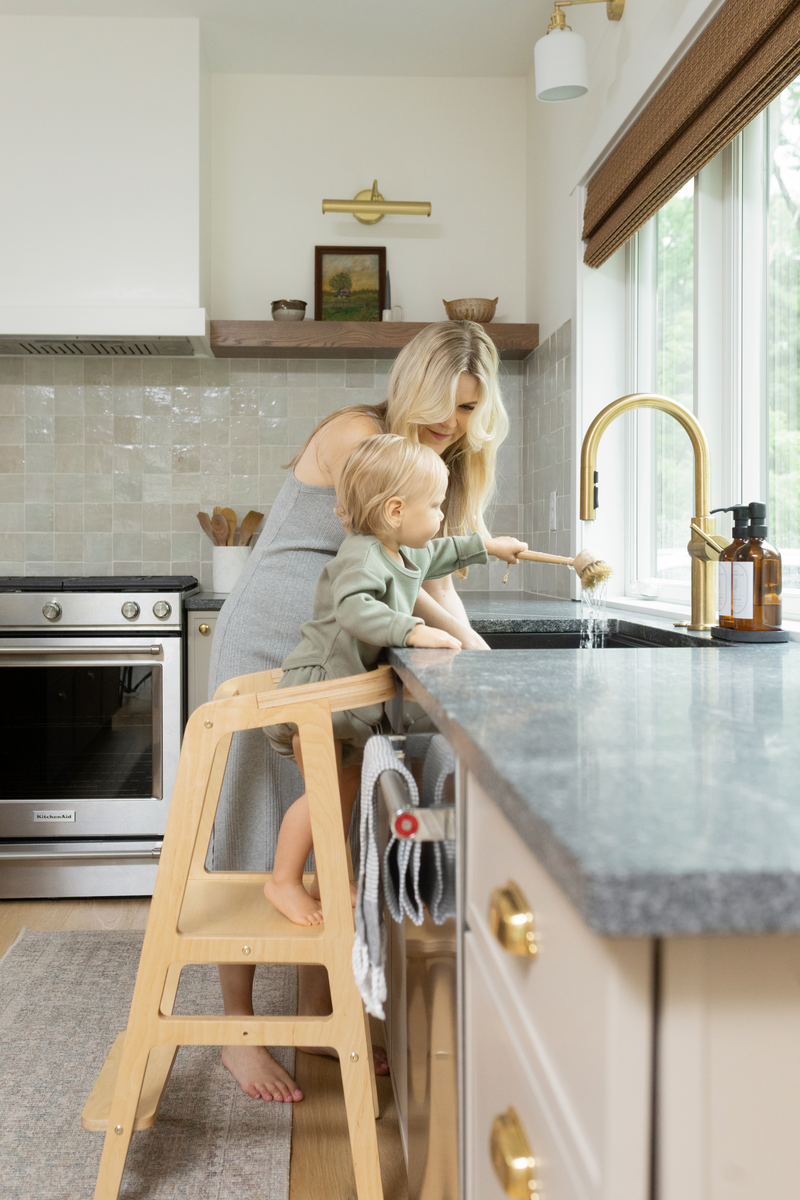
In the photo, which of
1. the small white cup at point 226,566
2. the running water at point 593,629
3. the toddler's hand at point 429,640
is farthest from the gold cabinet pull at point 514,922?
the small white cup at point 226,566

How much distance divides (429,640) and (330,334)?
6.72 feet

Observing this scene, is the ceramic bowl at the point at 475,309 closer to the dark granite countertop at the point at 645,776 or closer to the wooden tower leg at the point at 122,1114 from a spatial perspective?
the dark granite countertop at the point at 645,776

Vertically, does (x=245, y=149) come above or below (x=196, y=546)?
above

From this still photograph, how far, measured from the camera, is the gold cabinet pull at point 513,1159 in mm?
561

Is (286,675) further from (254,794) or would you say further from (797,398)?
(797,398)

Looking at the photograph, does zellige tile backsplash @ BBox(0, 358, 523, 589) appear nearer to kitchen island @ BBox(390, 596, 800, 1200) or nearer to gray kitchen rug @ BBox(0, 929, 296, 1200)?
gray kitchen rug @ BBox(0, 929, 296, 1200)

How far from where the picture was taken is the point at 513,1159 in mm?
581

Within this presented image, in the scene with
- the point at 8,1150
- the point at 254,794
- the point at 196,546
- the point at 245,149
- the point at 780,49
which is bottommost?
the point at 8,1150

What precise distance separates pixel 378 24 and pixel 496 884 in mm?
2977

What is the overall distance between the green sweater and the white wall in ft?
6.89

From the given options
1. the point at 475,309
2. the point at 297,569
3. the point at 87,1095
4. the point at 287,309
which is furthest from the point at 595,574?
the point at 287,309

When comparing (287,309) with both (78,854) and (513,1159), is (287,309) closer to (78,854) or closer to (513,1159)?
(78,854)

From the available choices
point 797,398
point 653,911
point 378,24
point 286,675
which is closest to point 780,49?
point 797,398

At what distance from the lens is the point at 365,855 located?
3.10 feet
